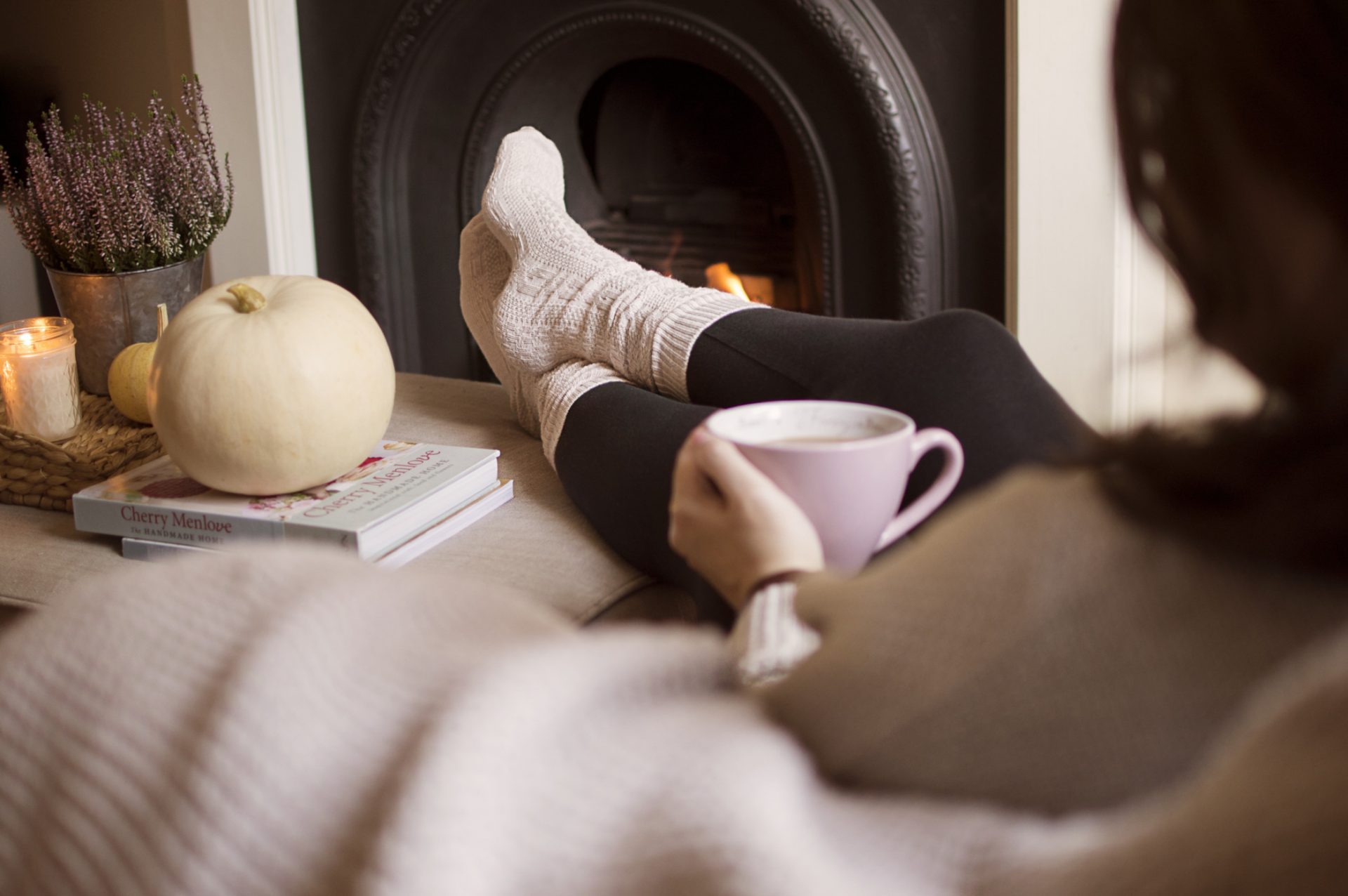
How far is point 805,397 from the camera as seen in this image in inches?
35.5

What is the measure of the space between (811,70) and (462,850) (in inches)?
70.4

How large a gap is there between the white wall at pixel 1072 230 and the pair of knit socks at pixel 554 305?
72 centimetres

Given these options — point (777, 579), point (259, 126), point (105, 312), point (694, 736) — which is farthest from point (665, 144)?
→ point (694, 736)

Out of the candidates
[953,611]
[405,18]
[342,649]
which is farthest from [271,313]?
[405,18]

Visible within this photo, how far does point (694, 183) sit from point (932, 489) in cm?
173

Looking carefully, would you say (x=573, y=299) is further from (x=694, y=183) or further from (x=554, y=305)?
(x=694, y=183)

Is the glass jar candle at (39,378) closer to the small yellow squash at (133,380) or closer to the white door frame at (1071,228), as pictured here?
the small yellow squash at (133,380)

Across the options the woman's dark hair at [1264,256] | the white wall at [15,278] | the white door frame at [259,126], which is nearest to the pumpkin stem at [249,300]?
the woman's dark hair at [1264,256]

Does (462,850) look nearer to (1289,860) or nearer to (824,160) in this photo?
(1289,860)

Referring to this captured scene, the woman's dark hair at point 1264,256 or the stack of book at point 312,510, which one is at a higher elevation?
the woman's dark hair at point 1264,256

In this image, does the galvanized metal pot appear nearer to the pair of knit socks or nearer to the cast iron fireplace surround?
the pair of knit socks

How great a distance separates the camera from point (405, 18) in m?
2.09

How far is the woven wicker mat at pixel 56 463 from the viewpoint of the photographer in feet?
3.20

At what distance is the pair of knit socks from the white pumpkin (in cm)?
21
